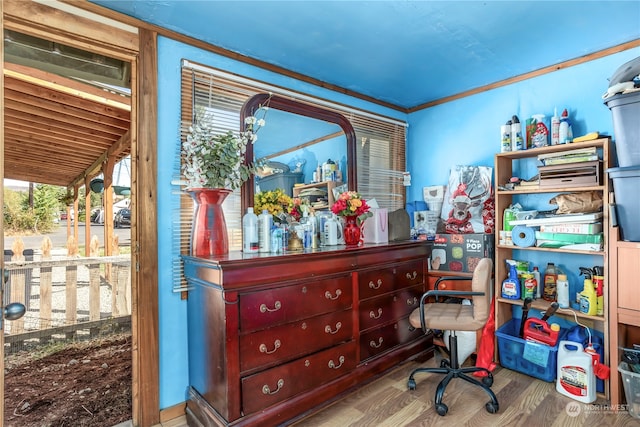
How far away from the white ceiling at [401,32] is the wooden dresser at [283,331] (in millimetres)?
1469

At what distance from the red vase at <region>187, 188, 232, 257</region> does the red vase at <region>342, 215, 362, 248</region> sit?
1.00 m

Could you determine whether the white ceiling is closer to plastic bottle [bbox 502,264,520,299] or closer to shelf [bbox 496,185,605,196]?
shelf [bbox 496,185,605,196]

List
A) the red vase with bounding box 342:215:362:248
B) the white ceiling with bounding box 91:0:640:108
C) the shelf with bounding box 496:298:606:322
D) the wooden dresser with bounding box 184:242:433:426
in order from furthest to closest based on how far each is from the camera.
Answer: the red vase with bounding box 342:215:362:248
the shelf with bounding box 496:298:606:322
the white ceiling with bounding box 91:0:640:108
the wooden dresser with bounding box 184:242:433:426

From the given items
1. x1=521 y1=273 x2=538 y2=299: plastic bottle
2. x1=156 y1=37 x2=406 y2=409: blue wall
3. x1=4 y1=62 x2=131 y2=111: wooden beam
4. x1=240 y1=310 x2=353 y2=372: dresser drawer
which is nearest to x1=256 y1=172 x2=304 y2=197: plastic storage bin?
x1=156 y1=37 x2=406 y2=409: blue wall

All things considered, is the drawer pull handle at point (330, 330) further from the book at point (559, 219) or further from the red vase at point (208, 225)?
the book at point (559, 219)

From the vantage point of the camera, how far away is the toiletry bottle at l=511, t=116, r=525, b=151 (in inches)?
110

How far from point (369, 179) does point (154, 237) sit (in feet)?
6.72

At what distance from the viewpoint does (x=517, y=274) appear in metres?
2.81

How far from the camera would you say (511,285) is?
9.14 ft

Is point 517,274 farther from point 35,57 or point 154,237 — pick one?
point 35,57

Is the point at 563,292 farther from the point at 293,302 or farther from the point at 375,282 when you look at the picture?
the point at 293,302

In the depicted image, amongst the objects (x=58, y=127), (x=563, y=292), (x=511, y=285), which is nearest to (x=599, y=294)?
(x=563, y=292)

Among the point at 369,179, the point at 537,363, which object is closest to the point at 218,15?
the point at 369,179

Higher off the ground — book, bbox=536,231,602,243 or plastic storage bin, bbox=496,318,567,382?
book, bbox=536,231,602,243
